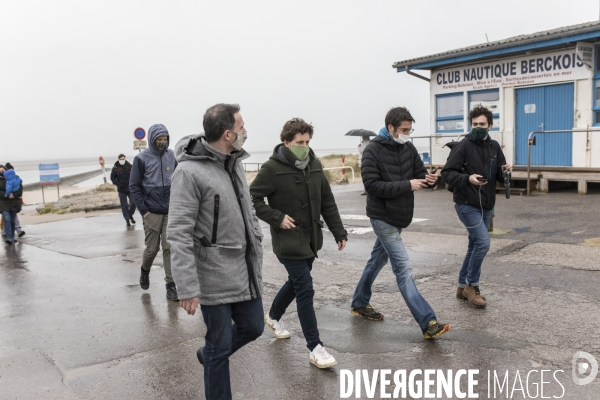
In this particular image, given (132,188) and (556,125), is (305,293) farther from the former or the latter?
(556,125)

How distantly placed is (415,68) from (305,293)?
50.2ft

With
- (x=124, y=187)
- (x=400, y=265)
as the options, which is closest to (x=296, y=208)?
(x=400, y=265)

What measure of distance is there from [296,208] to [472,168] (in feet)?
6.82

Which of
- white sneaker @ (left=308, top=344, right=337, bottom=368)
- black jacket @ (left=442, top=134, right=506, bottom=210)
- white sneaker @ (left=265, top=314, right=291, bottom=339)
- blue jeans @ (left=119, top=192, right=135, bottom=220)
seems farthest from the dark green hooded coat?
blue jeans @ (left=119, top=192, right=135, bottom=220)

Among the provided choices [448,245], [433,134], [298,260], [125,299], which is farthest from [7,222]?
[433,134]

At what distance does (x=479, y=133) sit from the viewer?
5824 mm

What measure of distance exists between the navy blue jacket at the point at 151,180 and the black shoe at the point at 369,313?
2.72 metres

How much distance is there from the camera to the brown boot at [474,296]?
582 cm

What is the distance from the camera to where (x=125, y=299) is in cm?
710

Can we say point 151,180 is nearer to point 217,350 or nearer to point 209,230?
point 209,230

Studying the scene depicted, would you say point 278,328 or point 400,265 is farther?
point 278,328

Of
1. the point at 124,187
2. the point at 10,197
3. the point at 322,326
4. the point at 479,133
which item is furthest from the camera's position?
the point at 124,187

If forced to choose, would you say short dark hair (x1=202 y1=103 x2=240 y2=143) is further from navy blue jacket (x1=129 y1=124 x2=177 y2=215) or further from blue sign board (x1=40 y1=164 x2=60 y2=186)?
blue sign board (x1=40 y1=164 x2=60 y2=186)

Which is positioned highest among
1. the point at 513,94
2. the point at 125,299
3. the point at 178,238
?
the point at 513,94
